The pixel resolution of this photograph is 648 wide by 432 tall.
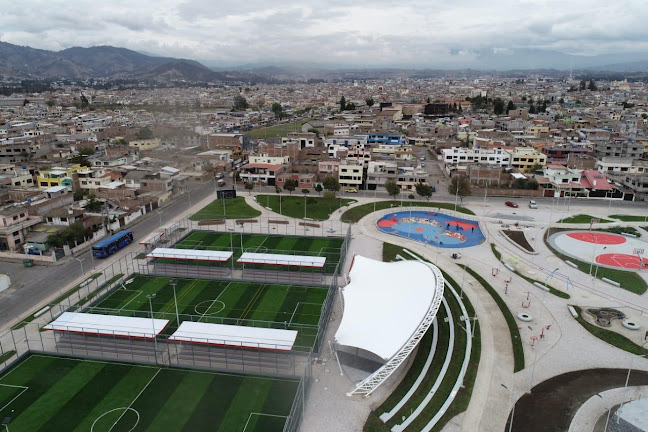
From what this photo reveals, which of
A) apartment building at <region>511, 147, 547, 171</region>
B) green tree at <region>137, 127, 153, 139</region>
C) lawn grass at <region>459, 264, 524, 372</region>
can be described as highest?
green tree at <region>137, 127, 153, 139</region>

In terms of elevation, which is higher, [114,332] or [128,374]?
[114,332]

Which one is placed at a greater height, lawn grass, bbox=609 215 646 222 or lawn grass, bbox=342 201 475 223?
lawn grass, bbox=342 201 475 223

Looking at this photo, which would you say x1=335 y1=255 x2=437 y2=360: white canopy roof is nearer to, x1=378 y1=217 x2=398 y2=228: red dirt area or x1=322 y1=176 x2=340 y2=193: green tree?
x1=378 y1=217 x2=398 y2=228: red dirt area

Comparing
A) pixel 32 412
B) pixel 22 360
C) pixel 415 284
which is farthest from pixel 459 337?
pixel 22 360

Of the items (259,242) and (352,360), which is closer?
(352,360)

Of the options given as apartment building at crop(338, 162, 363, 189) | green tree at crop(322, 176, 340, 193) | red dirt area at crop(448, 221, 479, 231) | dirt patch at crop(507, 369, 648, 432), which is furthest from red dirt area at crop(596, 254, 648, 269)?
apartment building at crop(338, 162, 363, 189)

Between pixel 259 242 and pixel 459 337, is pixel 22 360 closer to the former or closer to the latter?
pixel 259 242
